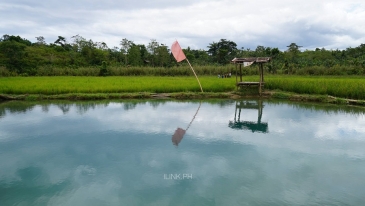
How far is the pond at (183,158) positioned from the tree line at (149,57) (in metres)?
11.8

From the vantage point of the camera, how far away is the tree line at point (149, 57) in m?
17.8

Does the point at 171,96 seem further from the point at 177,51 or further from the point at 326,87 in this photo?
the point at 326,87

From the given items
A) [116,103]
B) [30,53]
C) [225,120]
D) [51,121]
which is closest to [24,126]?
[51,121]

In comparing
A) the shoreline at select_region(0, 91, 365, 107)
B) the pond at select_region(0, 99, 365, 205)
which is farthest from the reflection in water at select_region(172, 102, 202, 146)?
the shoreline at select_region(0, 91, 365, 107)

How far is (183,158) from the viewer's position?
3.88 meters

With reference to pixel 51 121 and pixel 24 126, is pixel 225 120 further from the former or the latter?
pixel 24 126

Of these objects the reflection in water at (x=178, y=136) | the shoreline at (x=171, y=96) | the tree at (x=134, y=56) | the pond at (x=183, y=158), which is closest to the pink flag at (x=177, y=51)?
the shoreline at (x=171, y=96)

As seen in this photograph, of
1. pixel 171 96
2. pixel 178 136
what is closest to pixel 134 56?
pixel 171 96

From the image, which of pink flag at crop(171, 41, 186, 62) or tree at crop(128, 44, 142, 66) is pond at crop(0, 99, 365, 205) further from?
tree at crop(128, 44, 142, 66)

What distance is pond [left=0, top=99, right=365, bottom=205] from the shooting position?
2.91 meters

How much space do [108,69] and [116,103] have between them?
10.7 m

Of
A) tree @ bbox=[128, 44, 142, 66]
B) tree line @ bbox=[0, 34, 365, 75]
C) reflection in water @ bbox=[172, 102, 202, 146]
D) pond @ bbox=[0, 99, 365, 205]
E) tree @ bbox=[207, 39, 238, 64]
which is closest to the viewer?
pond @ bbox=[0, 99, 365, 205]

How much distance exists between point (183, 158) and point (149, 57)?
21.6 metres

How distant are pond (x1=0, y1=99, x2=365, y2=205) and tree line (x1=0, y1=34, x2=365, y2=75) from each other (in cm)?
1182
